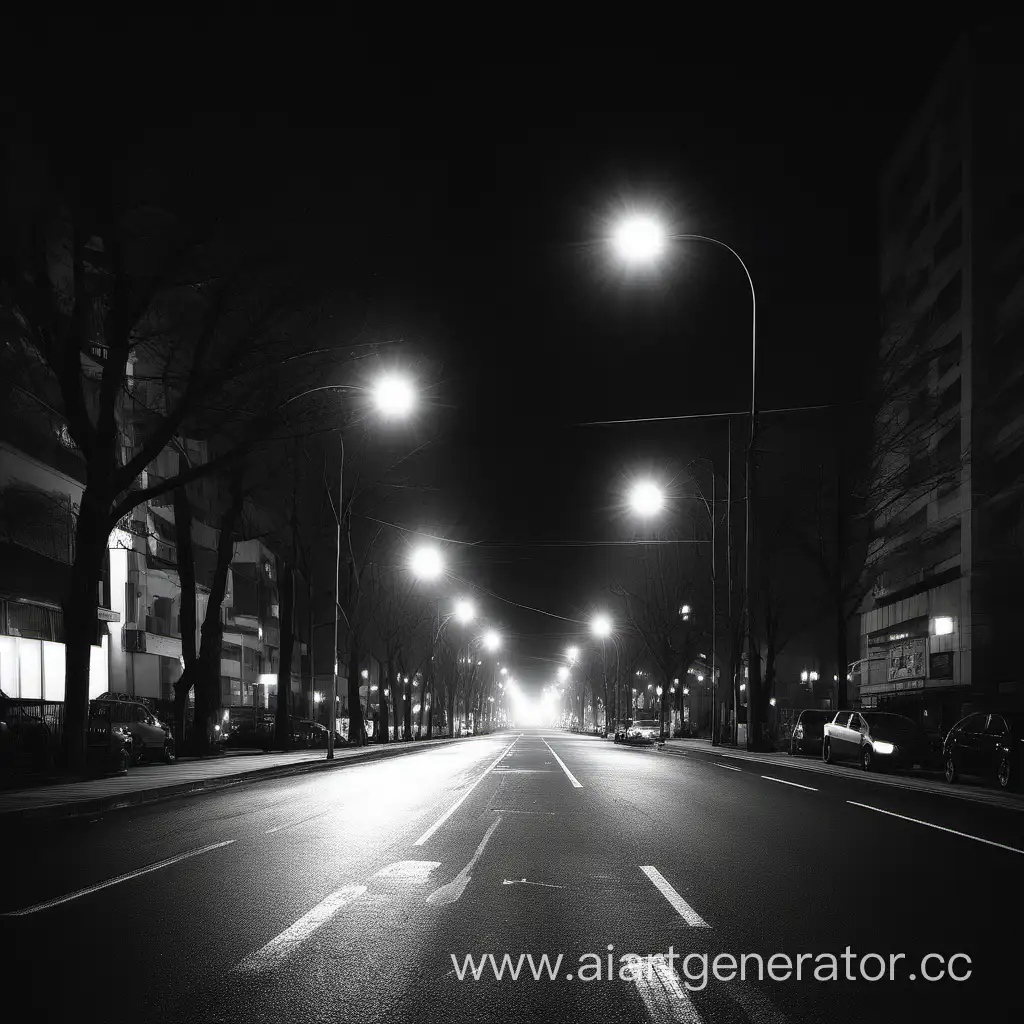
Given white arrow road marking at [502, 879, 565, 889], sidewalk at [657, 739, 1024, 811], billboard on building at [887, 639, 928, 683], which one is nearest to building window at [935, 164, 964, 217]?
billboard on building at [887, 639, 928, 683]

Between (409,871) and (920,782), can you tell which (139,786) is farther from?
(920,782)

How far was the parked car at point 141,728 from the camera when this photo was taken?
102 feet

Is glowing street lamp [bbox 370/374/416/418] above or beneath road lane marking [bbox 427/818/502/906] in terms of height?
above

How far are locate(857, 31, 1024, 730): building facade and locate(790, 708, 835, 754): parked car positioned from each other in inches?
307

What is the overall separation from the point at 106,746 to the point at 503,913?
19.7m

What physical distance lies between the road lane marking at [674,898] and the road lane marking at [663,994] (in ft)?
3.96

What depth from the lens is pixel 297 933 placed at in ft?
24.9

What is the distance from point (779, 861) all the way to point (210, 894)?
549 centimetres

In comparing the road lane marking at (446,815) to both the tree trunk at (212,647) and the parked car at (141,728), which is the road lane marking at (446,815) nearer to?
the parked car at (141,728)

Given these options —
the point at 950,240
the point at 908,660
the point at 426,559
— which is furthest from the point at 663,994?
the point at 950,240

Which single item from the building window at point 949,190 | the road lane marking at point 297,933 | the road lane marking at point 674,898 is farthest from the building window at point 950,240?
the road lane marking at point 297,933

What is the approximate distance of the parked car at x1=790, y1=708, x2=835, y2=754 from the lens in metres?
42.3

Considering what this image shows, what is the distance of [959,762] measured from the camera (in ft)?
82.0

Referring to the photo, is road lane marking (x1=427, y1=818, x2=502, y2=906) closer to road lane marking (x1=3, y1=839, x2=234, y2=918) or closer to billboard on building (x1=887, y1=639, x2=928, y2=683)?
road lane marking (x1=3, y1=839, x2=234, y2=918)
